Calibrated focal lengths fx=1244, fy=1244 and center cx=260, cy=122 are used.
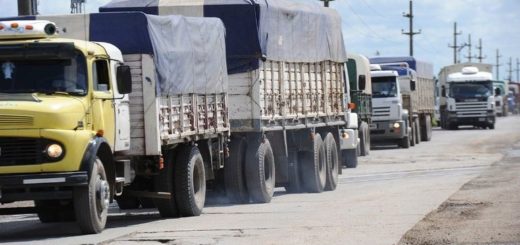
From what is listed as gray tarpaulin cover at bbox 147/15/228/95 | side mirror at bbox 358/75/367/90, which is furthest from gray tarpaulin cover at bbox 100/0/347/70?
side mirror at bbox 358/75/367/90

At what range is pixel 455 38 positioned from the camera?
144625mm

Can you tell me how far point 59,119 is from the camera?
47.2 ft

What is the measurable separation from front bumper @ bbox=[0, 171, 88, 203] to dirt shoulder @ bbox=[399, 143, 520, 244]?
3.86 metres

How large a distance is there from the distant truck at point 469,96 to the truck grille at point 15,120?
48733mm

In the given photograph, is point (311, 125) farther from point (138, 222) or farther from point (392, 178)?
point (138, 222)

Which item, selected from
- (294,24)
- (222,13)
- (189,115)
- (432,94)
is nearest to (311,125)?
(294,24)

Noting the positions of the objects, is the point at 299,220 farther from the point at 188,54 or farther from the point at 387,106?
the point at 387,106

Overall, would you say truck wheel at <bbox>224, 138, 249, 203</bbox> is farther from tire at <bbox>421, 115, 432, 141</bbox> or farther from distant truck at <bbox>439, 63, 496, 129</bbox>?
distant truck at <bbox>439, 63, 496, 129</bbox>

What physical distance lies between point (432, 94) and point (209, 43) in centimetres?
3930

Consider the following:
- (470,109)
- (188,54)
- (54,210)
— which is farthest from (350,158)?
(470,109)

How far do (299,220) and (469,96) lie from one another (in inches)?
1853

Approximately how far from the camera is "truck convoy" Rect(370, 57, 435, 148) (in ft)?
140

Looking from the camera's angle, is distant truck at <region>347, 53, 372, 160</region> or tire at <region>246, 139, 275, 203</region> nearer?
tire at <region>246, 139, 275, 203</region>

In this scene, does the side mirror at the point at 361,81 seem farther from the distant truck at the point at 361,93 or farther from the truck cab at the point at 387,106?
the truck cab at the point at 387,106
